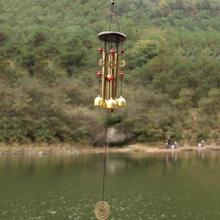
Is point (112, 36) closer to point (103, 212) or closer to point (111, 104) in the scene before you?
point (111, 104)

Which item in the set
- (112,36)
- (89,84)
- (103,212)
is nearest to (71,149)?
(89,84)

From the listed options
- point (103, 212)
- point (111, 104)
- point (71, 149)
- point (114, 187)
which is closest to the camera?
point (111, 104)

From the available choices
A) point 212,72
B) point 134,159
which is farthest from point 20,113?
point 212,72

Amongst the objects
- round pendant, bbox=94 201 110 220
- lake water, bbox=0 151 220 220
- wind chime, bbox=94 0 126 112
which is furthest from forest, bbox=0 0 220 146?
wind chime, bbox=94 0 126 112

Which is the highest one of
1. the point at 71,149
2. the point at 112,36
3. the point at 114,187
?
the point at 112,36

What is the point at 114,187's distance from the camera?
48.3ft

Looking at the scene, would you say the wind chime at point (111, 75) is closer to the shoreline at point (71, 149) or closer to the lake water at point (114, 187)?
the lake water at point (114, 187)

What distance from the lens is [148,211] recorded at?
11.5m

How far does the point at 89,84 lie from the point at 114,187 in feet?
67.9

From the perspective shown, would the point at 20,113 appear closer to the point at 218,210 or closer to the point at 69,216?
the point at 69,216

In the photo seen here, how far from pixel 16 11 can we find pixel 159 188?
48296 mm

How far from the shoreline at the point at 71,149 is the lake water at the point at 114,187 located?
197cm

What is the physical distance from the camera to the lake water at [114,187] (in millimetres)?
11367

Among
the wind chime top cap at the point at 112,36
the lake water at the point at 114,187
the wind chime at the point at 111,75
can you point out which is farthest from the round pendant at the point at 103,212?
the lake water at the point at 114,187
